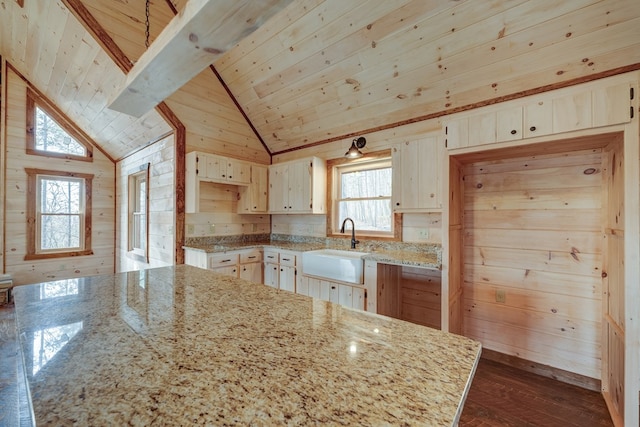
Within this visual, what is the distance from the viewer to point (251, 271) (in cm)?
355

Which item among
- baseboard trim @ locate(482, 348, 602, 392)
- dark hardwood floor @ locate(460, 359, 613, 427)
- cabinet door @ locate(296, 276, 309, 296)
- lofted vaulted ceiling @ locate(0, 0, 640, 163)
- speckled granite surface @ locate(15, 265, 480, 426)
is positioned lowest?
dark hardwood floor @ locate(460, 359, 613, 427)

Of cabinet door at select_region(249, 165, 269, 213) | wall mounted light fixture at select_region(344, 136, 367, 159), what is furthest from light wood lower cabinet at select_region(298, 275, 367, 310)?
wall mounted light fixture at select_region(344, 136, 367, 159)

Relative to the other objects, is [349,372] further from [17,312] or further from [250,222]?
[250,222]

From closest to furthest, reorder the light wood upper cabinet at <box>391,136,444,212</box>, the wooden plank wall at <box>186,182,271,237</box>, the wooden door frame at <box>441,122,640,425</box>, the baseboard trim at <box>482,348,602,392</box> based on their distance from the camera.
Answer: the wooden door frame at <box>441,122,640,425</box>
the baseboard trim at <box>482,348,602,392</box>
the light wood upper cabinet at <box>391,136,444,212</box>
the wooden plank wall at <box>186,182,271,237</box>

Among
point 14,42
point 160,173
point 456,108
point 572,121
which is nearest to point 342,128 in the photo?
point 456,108

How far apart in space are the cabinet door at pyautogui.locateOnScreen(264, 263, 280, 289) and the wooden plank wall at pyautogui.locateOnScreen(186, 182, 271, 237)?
0.84 meters

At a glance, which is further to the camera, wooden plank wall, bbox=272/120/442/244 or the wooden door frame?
wooden plank wall, bbox=272/120/442/244

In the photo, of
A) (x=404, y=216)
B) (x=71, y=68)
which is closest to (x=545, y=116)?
(x=404, y=216)

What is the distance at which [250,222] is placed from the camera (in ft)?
14.1

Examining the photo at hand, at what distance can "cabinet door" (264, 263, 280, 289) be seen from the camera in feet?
11.5

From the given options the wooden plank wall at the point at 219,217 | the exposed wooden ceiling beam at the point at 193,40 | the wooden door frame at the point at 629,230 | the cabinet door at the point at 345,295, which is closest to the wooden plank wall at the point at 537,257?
the wooden door frame at the point at 629,230

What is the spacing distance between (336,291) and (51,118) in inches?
214

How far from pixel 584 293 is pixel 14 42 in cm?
678

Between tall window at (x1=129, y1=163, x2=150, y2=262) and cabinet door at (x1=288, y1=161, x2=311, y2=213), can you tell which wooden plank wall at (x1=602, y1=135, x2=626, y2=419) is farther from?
tall window at (x1=129, y1=163, x2=150, y2=262)
